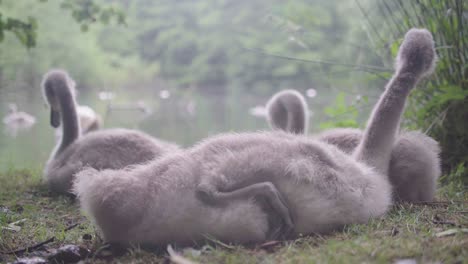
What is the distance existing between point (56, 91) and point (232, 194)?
3133mm

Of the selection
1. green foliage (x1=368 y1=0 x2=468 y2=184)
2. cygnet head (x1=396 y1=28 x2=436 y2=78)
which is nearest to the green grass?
green foliage (x1=368 y1=0 x2=468 y2=184)

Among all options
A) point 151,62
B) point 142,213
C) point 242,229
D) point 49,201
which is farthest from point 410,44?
point 151,62

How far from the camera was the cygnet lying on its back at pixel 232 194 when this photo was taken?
7.33 feet

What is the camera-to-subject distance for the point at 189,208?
88.2 inches

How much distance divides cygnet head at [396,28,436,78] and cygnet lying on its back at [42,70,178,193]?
6.32ft

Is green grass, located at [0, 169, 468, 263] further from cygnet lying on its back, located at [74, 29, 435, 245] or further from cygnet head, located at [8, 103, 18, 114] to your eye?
cygnet head, located at [8, 103, 18, 114]

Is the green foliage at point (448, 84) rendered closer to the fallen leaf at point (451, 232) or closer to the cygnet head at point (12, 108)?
the fallen leaf at point (451, 232)

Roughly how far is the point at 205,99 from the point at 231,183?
1795 cm

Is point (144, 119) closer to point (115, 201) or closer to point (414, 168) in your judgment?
point (414, 168)

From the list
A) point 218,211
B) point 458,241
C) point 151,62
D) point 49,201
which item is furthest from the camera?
point 151,62

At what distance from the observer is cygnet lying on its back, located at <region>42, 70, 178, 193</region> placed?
4.12m

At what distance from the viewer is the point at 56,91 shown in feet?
15.6

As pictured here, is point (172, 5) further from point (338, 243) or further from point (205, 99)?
point (338, 243)

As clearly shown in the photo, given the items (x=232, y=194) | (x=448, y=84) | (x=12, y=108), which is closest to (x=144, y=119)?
(x=12, y=108)
